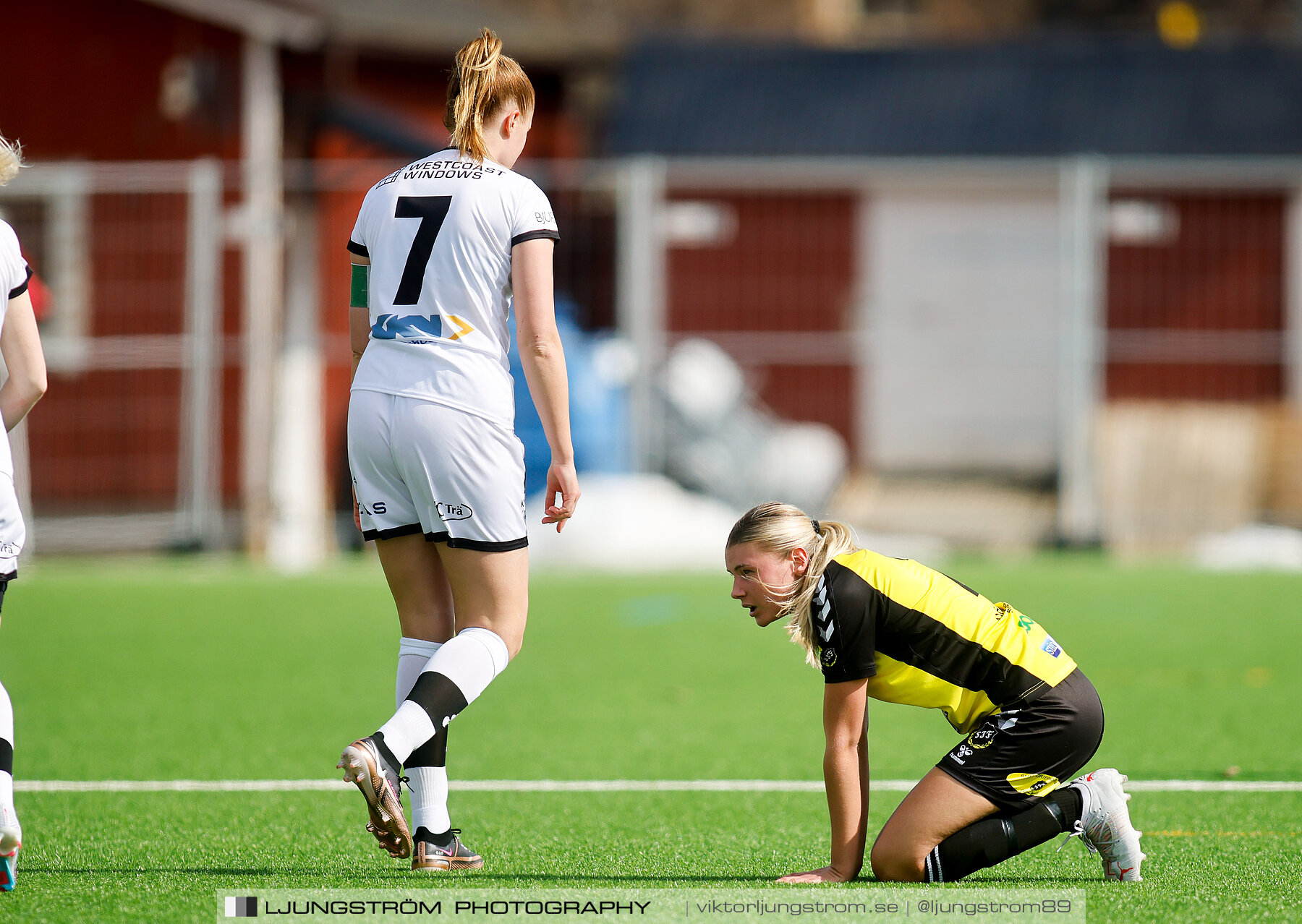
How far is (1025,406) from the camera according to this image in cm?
1772

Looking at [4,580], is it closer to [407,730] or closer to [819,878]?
[407,730]

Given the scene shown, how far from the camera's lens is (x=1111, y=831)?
396 cm

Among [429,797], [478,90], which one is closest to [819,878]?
[429,797]

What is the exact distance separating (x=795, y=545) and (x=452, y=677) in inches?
33.5

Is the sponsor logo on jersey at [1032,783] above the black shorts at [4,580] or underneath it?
underneath

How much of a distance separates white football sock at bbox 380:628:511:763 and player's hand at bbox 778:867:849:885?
0.85 meters

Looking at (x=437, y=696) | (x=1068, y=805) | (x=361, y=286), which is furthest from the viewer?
(x=361, y=286)

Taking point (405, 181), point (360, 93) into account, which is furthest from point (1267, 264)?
point (405, 181)

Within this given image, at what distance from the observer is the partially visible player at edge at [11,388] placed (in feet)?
12.5

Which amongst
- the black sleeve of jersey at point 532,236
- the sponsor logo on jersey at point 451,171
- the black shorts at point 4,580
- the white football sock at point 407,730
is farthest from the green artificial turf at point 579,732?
the sponsor logo on jersey at point 451,171

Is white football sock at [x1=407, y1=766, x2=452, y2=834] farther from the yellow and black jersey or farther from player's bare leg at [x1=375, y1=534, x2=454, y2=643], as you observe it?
the yellow and black jersey

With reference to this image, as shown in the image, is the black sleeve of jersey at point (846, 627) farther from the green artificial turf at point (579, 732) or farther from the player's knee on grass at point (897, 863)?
the green artificial turf at point (579, 732)

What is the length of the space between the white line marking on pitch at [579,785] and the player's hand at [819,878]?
1341 mm

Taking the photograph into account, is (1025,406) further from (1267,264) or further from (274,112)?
(274,112)
